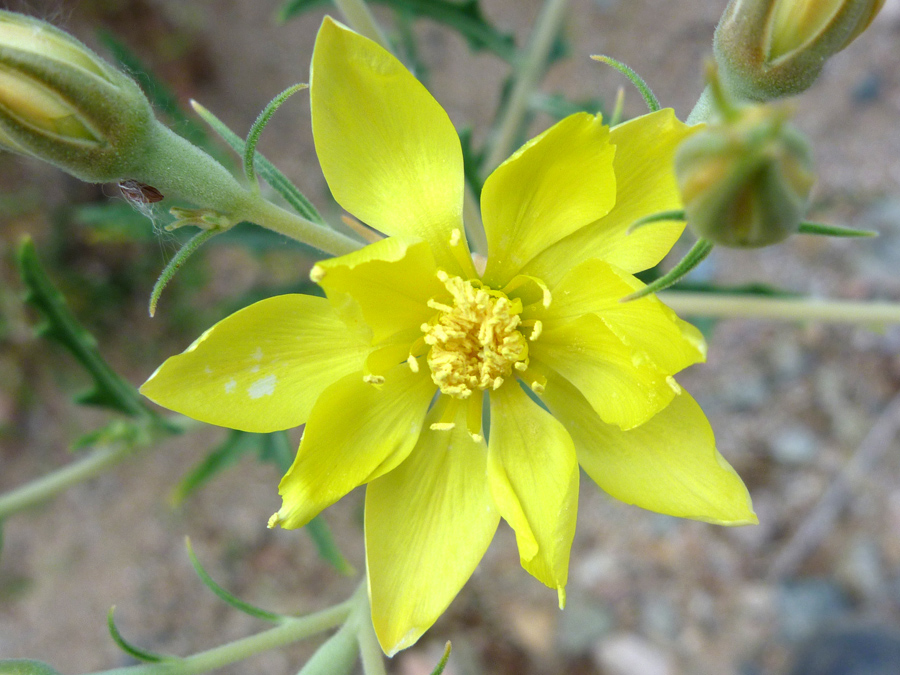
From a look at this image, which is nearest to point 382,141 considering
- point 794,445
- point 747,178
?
point 747,178

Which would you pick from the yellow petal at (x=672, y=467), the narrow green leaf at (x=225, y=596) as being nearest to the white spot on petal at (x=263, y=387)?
the narrow green leaf at (x=225, y=596)

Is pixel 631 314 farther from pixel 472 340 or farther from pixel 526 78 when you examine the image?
pixel 526 78

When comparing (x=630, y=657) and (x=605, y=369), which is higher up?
(x=605, y=369)

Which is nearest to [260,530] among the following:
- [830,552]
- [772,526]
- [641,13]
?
[772,526]

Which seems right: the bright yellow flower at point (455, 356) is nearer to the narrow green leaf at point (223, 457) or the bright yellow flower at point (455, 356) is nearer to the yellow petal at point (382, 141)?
the yellow petal at point (382, 141)

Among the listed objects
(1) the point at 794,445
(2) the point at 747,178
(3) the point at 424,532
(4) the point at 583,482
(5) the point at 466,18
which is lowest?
(4) the point at 583,482

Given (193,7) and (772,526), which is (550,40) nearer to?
(193,7)

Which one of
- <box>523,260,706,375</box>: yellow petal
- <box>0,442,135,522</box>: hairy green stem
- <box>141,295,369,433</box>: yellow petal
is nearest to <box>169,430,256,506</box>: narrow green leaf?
<box>0,442,135,522</box>: hairy green stem
